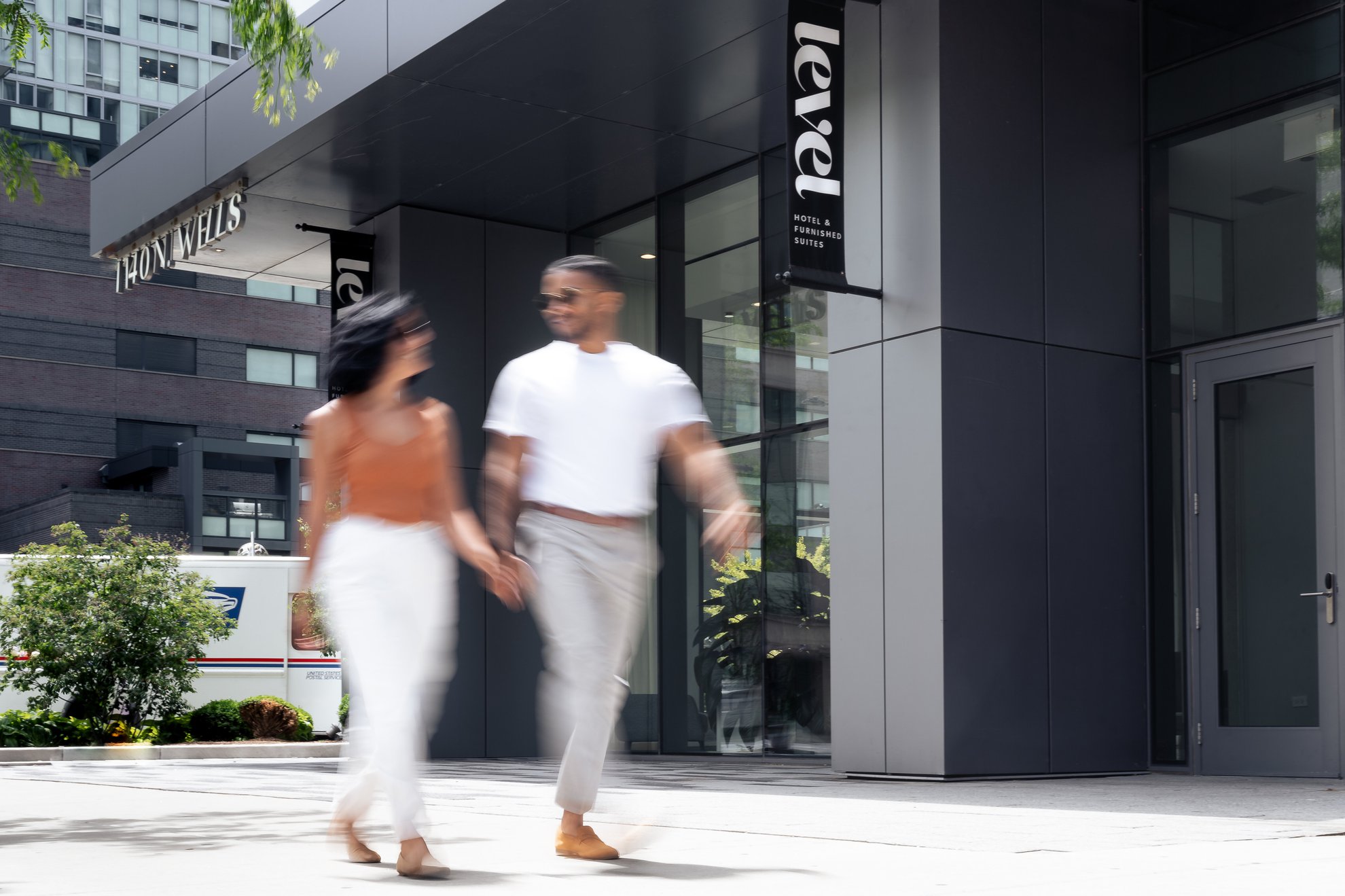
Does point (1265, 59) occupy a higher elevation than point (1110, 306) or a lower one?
higher

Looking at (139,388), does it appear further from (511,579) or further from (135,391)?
(511,579)

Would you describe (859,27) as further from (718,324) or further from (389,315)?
(389,315)

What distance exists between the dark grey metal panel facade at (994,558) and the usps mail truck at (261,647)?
1636 centimetres

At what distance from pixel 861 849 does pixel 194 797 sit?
16.4 ft

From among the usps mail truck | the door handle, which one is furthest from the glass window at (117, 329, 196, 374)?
the door handle

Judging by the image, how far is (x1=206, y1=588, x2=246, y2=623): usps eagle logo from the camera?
2444 cm

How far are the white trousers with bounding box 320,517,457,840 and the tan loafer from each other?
0.07 metres

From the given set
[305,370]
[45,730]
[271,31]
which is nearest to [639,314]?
[271,31]

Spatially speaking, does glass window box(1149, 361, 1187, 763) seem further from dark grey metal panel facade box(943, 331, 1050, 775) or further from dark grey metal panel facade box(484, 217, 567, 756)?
dark grey metal panel facade box(484, 217, 567, 756)

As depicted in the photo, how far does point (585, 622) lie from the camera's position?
15.6ft

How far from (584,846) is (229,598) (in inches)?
823

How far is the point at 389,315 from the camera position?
191 inches

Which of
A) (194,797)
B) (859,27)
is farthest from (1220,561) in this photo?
(194,797)

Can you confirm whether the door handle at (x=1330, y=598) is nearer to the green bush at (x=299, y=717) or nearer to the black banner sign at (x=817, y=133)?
the black banner sign at (x=817, y=133)
